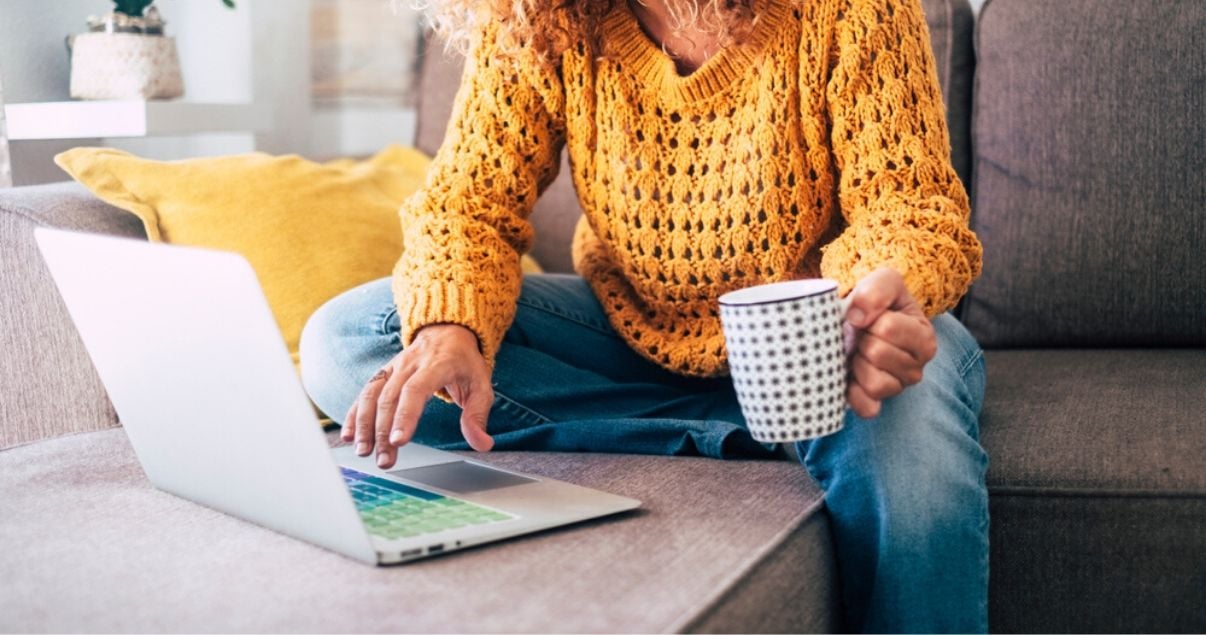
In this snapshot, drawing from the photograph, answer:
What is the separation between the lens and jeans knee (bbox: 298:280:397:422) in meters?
1.17

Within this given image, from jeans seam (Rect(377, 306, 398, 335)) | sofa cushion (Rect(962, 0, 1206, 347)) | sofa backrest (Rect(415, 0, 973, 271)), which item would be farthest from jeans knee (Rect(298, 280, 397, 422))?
sofa cushion (Rect(962, 0, 1206, 347))

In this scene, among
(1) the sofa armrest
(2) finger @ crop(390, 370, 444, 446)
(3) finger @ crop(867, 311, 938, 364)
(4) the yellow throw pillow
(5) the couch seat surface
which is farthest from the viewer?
(4) the yellow throw pillow

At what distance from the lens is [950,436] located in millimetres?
938

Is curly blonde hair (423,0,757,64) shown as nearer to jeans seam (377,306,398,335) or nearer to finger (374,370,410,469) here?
jeans seam (377,306,398,335)

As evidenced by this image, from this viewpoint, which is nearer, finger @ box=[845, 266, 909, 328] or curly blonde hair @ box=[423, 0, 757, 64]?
finger @ box=[845, 266, 909, 328]

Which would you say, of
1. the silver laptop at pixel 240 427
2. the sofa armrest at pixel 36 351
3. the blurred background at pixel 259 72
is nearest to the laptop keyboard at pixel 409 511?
the silver laptop at pixel 240 427

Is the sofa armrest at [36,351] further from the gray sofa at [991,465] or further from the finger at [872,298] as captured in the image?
the finger at [872,298]

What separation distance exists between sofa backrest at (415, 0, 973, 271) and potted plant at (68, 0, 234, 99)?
0.39 meters

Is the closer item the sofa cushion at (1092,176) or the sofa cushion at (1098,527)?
the sofa cushion at (1098,527)

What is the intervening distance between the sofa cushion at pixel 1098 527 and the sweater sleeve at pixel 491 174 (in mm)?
496

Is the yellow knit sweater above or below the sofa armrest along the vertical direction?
above

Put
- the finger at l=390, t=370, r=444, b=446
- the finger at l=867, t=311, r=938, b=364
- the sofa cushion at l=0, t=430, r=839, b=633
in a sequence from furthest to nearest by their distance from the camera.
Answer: the finger at l=390, t=370, r=444, b=446 < the finger at l=867, t=311, r=938, b=364 < the sofa cushion at l=0, t=430, r=839, b=633

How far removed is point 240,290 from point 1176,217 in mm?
1164

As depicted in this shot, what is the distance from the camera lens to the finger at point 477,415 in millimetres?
969
